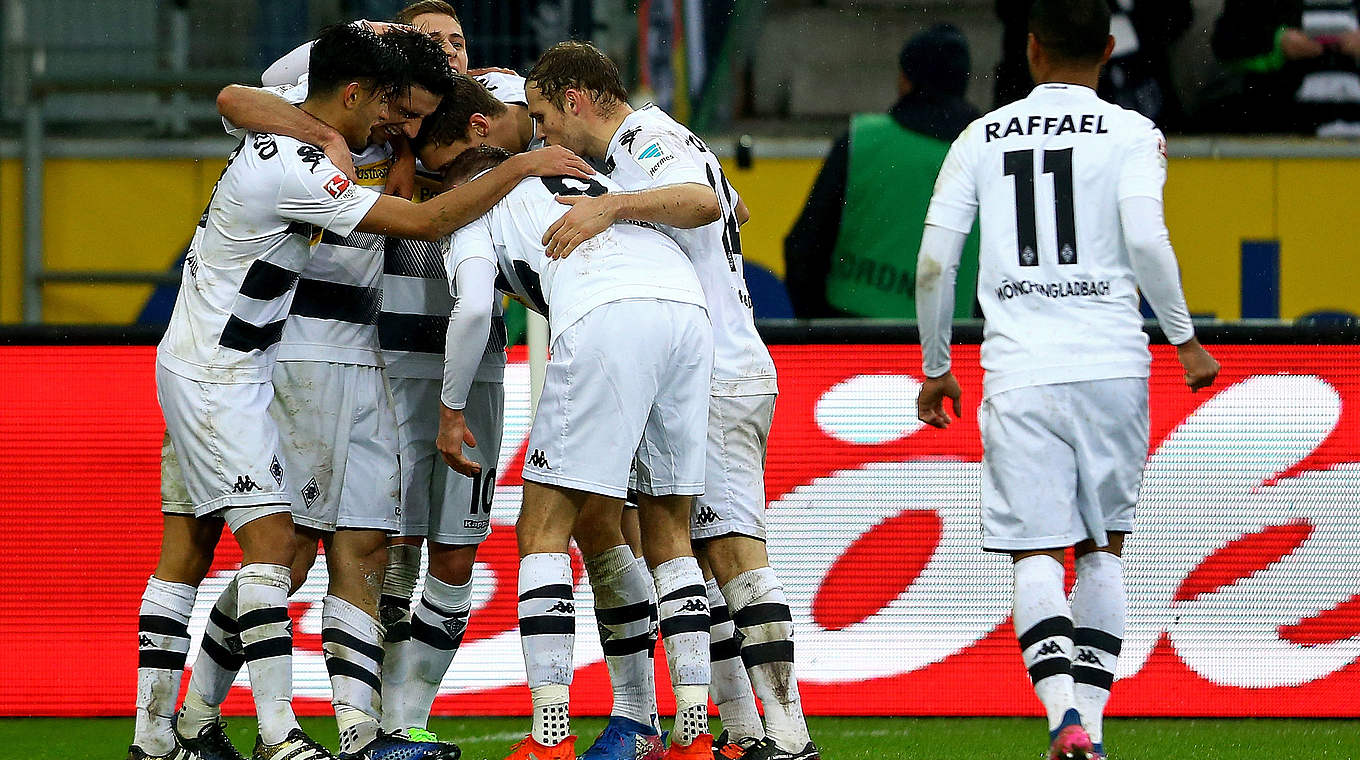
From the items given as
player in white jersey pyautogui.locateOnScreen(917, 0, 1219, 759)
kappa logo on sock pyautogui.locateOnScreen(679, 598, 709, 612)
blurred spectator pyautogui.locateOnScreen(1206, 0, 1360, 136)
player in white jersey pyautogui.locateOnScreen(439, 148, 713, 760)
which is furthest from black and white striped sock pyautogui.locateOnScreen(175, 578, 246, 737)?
blurred spectator pyautogui.locateOnScreen(1206, 0, 1360, 136)

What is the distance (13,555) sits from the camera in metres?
5.05

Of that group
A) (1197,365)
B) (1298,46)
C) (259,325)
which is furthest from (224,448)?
(1298,46)

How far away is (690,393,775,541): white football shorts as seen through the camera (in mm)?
3982

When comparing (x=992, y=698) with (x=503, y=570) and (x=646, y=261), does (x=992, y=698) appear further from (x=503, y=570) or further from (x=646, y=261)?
(x=646, y=261)

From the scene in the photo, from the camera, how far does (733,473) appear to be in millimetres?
4012

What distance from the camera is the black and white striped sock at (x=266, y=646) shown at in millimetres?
3748

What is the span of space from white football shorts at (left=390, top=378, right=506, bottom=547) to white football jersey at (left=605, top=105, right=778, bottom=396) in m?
0.65

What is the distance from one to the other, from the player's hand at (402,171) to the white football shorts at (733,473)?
998mm

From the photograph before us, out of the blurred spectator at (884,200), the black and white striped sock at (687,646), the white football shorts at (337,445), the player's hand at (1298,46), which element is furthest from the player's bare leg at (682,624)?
the player's hand at (1298,46)

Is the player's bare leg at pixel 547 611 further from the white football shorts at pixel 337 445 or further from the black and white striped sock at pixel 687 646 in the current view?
the white football shorts at pixel 337 445

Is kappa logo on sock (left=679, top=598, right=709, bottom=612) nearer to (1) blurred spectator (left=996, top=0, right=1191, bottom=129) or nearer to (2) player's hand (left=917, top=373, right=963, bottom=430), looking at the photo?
(2) player's hand (left=917, top=373, right=963, bottom=430)

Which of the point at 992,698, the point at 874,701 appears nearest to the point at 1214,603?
the point at 992,698

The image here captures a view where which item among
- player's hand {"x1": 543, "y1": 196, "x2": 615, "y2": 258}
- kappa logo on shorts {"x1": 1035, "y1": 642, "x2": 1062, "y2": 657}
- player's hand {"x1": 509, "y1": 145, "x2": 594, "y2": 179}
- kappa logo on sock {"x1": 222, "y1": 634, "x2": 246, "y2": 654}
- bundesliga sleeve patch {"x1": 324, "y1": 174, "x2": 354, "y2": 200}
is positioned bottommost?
kappa logo on sock {"x1": 222, "y1": 634, "x2": 246, "y2": 654}

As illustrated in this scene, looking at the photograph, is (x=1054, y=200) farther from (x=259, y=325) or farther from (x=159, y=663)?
(x=159, y=663)
